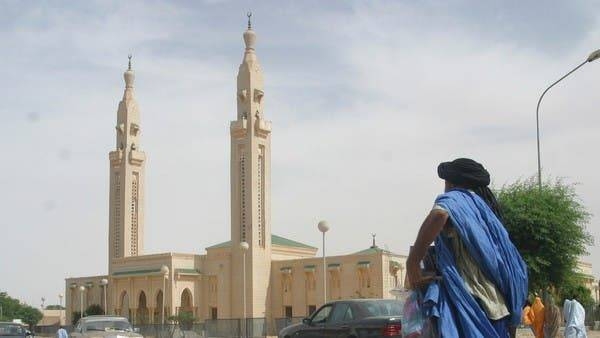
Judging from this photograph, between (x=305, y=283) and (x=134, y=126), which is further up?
(x=134, y=126)

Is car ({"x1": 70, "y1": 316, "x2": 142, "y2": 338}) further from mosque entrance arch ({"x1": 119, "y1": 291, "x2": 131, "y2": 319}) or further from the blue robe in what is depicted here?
mosque entrance arch ({"x1": 119, "y1": 291, "x2": 131, "y2": 319})

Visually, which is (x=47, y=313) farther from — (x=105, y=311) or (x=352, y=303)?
(x=352, y=303)

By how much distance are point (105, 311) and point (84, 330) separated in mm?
54744

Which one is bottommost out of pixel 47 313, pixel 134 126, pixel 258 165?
pixel 47 313

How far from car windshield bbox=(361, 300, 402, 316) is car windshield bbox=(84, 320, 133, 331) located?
8.12 m

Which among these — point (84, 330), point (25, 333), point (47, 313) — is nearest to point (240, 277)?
point (25, 333)

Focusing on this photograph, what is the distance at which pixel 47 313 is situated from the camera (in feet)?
411

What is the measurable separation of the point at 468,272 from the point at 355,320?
1101 cm

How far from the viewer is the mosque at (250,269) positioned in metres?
61.3

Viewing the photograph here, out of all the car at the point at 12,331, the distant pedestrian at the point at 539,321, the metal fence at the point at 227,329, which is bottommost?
the metal fence at the point at 227,329

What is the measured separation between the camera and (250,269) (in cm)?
6356

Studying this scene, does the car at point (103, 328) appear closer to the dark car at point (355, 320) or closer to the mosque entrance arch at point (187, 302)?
the dark car at point (355, 320)

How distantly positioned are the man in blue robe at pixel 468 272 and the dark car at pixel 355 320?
10.3 meters

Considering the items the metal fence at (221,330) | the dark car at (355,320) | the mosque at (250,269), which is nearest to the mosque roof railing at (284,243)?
the mosque at (250,269)
